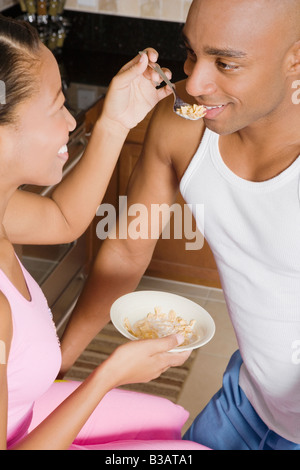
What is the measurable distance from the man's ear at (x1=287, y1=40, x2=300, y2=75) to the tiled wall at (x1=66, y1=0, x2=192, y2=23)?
211 cm

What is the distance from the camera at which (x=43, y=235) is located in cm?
160

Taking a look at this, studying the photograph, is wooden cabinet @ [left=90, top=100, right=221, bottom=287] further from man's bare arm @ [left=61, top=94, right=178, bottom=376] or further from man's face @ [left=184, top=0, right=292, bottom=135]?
man's face @ [left=184, top=0, right=292, bottom=135]

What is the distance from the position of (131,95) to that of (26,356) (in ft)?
1.99

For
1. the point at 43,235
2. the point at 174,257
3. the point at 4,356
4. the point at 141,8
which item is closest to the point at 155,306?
the point at 43,235

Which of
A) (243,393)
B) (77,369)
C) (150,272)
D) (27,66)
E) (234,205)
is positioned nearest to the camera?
(27,66)

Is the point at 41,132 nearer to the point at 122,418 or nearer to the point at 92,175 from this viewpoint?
the point at 92,175

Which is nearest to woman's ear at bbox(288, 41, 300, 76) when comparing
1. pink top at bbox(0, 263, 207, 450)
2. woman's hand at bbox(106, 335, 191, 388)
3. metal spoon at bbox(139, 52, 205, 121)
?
metal spoon at bbox(139, 52, 205, 121)

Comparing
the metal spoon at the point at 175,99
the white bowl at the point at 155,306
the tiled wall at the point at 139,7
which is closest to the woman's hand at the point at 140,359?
the white bowl at the point at 155,306

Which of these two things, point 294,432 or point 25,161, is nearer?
point 25,161

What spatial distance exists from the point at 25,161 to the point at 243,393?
0.72 m

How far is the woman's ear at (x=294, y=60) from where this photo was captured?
50.8 inches

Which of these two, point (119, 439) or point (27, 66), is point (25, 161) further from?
point (119, 439)
